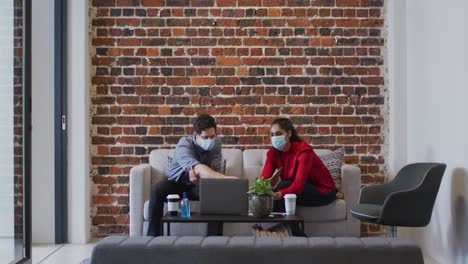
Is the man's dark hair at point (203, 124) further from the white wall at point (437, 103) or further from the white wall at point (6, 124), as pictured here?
the white wall at point (437, 103)

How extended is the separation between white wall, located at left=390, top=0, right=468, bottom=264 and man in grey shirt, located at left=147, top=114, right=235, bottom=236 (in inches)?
61.7

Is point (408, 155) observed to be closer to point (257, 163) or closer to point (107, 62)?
point (257, 163)

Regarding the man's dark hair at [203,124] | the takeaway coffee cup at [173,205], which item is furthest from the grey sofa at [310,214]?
the takeaway coffee cup at [173,205]

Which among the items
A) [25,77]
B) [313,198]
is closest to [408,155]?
[313,198]

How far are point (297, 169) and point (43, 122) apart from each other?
2195 millimetres

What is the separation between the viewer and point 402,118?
506 centimetres

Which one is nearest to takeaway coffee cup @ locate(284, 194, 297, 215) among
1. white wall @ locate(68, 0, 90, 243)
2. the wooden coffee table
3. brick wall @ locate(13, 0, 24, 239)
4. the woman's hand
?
the wooden coffee table

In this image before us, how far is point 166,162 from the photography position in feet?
16.0

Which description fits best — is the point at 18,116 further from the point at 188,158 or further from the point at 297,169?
the point at 297,169

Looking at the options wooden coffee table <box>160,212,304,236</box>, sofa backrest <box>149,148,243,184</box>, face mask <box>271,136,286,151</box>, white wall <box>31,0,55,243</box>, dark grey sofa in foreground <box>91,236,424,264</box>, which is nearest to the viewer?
dark grey sofa in foreground <box>91,236,424,264</box>

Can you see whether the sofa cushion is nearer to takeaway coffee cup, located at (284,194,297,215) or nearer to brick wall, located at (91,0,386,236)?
takeaway coffee cup, located at (284,194,297,215)

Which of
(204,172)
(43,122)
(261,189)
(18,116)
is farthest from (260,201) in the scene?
(43,122)

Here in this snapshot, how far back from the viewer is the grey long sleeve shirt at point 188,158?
4.39 metres

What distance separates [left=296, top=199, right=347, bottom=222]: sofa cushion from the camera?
4.40 m
